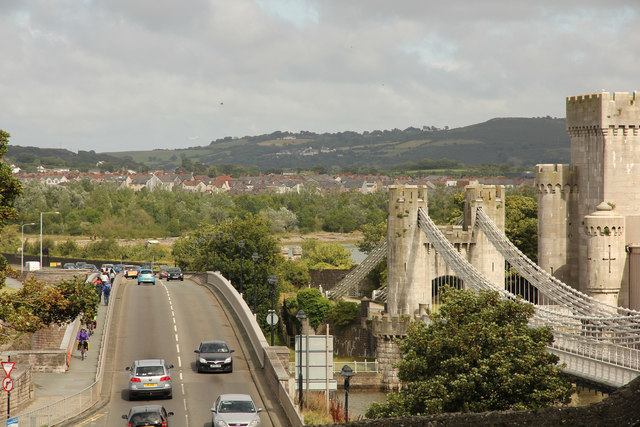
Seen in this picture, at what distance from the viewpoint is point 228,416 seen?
30.8 metres

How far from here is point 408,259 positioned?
66.8 m

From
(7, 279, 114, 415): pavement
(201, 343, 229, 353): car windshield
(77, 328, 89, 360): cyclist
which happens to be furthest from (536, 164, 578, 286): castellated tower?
(77, 328, 89, 360): cyclist

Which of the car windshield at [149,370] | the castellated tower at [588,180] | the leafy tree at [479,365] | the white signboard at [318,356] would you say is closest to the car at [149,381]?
the car windshield at [149,370]

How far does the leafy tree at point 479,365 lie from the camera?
33312mm

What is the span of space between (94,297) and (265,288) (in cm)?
5428

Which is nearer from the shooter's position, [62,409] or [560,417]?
[560,417]

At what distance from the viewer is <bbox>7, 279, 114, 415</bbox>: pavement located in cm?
3494

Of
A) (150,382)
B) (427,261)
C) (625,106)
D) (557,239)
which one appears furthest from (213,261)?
(150,382)

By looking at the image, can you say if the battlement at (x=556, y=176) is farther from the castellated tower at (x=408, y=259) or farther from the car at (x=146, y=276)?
the car at (x=146, y=276)

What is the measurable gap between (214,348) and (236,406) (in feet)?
33.6

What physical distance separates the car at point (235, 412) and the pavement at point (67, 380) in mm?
6846

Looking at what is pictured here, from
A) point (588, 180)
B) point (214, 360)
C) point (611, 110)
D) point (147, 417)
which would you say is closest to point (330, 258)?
point (588, 180)

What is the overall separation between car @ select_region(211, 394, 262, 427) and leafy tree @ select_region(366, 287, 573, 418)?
235 inches

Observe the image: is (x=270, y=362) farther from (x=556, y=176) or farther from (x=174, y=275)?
(x=174, y=275)
